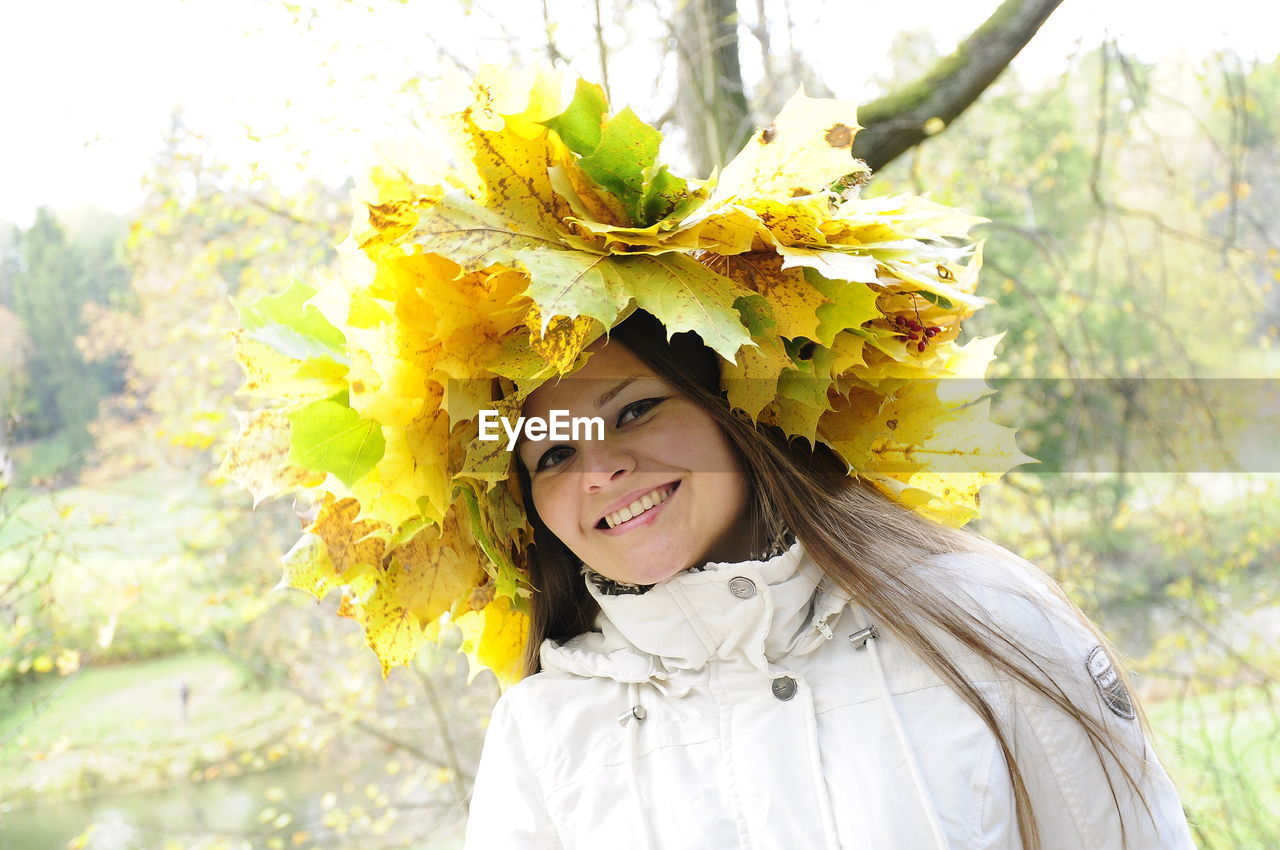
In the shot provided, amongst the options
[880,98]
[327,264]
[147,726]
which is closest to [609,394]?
[880,98]

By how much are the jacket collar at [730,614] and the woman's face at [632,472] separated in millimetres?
43

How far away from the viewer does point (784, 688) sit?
1.33m

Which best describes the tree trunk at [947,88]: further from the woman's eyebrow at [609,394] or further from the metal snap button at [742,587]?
the metal snap button at [742,587]

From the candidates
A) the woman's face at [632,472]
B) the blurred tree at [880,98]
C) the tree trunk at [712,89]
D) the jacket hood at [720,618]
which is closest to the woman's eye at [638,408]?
the woman's face at [632,472]

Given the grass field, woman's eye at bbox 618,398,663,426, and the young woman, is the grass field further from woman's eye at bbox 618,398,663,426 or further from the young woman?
woman's eye at bbox 618,398,663,426

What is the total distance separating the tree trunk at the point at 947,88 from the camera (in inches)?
80.9

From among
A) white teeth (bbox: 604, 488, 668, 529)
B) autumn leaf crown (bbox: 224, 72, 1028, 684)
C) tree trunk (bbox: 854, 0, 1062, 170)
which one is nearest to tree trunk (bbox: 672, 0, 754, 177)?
tree trunk (bbox: 854, 0, 1062, 170)

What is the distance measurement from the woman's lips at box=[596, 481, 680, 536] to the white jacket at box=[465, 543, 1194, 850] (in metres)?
0.09

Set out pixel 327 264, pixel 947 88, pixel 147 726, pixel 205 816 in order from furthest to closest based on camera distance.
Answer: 1. pixel 147 726
2. pixel 205 816
3. pixel 327 264
4. pixel 947 88

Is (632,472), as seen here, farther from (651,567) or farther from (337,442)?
(337,442)

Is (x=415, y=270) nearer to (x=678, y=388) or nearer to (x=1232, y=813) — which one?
(x=678, y=388)

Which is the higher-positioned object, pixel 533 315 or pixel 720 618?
pixel 533 315

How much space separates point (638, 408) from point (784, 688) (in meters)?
0.42

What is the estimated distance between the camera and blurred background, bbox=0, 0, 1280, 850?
295 cm
